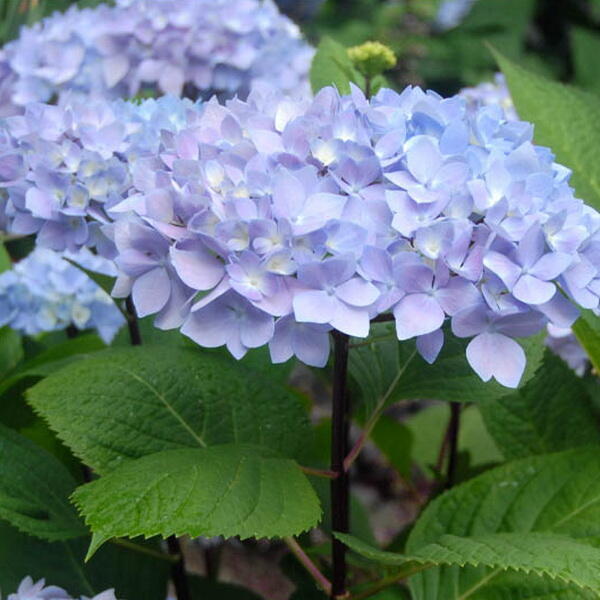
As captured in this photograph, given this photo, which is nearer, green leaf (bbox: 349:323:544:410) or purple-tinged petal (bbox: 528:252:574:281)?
purple-tinged petal (bbox: 528:252:574:281)

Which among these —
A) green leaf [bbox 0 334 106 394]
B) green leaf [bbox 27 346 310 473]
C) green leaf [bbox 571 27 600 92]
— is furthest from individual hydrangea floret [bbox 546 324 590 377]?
green leaf [bbox 571 27 600 92]

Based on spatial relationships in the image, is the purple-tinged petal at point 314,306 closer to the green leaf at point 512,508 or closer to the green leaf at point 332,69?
the green leaf at point 512,508

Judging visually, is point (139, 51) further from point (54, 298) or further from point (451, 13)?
point (451, 13)

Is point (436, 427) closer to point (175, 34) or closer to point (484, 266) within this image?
point (175, 34)

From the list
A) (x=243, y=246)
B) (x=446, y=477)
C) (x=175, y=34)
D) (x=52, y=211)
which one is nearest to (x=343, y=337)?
(x=243, y=246)

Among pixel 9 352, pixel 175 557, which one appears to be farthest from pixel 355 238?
pixel 9 352

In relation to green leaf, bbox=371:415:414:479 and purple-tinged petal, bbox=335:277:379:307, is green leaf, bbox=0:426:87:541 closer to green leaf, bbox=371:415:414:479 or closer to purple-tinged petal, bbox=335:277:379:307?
purple-tinged petal, bbox=335:277:379:307
